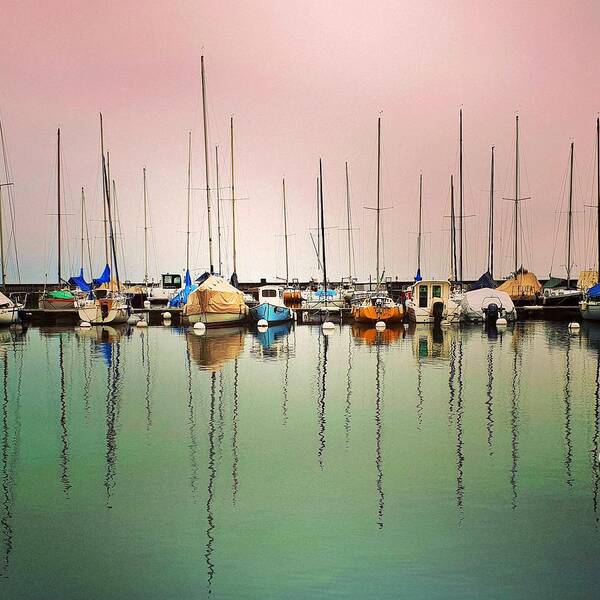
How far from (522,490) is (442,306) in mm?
36500

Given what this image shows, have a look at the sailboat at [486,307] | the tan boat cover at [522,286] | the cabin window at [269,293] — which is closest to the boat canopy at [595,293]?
the sailboat at [486,307]

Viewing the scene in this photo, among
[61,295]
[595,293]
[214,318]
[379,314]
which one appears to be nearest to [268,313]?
[214,318]

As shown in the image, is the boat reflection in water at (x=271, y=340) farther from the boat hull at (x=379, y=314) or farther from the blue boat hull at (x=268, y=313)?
the boat hull at (x=379, y=314)

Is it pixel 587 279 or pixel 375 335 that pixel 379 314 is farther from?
pixel 587 279

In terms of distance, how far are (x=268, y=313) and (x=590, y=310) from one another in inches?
768

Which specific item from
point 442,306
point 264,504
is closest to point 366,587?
point 264,504

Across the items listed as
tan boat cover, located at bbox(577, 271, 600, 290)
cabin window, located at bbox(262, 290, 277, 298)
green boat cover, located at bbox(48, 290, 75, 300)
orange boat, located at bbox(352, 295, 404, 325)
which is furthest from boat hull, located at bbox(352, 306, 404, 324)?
tan boat cover, located at bbox(577, 271, 600, 290)

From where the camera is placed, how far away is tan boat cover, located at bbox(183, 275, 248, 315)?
146 feet

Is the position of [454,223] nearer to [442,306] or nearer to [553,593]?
[442,306]

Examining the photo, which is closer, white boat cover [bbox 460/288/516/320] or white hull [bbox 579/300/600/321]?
white boat cover [bbox 460/288/516/320]

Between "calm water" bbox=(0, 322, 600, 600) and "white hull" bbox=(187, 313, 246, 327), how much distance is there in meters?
19.9

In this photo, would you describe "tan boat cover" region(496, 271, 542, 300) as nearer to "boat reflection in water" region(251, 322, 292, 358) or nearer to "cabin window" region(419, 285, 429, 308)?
"cabin window" region(419, 285, 429, 308)

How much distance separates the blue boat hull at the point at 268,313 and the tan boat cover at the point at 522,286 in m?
20.5

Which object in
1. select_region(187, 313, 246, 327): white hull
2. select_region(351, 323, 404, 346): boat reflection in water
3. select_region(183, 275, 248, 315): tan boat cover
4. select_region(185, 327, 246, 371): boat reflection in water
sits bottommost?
select_region(351, 323, 404, 346): boat reflection in water
